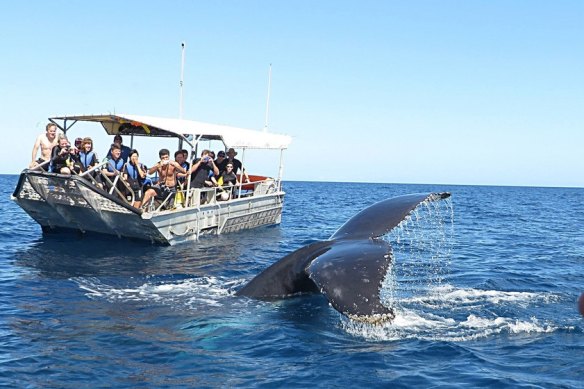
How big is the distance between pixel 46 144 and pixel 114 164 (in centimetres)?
206

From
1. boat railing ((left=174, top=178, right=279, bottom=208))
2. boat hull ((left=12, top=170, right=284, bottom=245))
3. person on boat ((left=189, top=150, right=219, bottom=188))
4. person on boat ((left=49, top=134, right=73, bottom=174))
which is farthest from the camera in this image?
person on boat ((left=189, top=150, right=219, bottom=188))

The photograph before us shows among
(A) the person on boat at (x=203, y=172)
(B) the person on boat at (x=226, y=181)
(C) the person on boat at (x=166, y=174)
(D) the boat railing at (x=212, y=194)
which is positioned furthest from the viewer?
(B) the person on boat at (x=226, y=181)

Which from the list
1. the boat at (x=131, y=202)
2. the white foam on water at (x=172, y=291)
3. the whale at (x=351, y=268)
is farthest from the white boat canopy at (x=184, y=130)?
the whale at (x=351, y=268)

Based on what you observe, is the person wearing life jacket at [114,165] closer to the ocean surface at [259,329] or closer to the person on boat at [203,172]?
the ocean surface at [259,329]

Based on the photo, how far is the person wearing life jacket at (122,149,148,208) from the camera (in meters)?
17.7

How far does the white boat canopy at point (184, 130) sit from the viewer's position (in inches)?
730

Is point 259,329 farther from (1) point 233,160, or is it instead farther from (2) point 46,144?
(1) point 233,160

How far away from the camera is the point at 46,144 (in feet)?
58.7

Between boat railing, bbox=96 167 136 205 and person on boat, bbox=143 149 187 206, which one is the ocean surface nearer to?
boat railing, bbox=96 167 136 205

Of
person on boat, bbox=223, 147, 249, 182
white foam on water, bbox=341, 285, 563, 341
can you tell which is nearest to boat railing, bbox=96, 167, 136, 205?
person on boat, bbox=223, 147, 249, 182

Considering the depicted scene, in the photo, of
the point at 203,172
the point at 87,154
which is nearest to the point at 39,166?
the point at 87,154

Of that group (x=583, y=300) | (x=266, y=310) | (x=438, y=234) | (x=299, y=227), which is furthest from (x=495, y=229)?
(x=583, y=300)

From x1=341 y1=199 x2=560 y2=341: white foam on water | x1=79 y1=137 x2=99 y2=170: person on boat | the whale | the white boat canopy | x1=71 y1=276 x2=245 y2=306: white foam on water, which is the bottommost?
x1=71 y1=276 x2=245 y2=306: white foam on water

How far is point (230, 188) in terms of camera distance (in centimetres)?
2156
